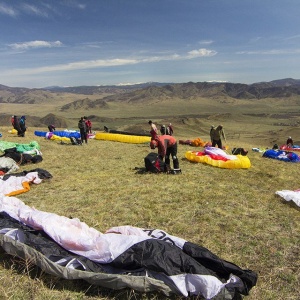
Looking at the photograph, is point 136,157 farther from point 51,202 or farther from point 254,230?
point 254,230

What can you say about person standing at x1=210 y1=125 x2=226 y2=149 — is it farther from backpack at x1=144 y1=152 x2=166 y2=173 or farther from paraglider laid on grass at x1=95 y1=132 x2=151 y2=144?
paraglider laid on grass at x1=95 y1=132 x2=151 y2=144

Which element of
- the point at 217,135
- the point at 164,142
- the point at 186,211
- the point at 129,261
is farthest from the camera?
the point at 217,135

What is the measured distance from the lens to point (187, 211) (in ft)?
23.2

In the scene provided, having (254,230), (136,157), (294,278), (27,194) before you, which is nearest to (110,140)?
(136,157)

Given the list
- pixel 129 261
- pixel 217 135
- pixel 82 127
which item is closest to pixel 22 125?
pixel 82 127

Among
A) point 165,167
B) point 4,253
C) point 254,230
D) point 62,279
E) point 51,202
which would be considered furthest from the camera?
point 165,167

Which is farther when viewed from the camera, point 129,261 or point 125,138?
point 125,138

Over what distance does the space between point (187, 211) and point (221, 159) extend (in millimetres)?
5640

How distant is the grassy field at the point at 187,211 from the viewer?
4.23 m

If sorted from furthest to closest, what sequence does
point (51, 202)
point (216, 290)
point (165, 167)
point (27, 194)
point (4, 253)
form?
point (165, 167) → point (27, 194) → point (51, 202) → point (4, 253) → point (216, 290)

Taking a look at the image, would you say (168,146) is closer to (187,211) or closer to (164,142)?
(164,142)

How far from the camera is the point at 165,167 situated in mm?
10656

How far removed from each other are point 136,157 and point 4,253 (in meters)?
9.66

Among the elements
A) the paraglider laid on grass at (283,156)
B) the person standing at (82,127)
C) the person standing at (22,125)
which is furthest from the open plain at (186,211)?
the person standing at (22,125)
